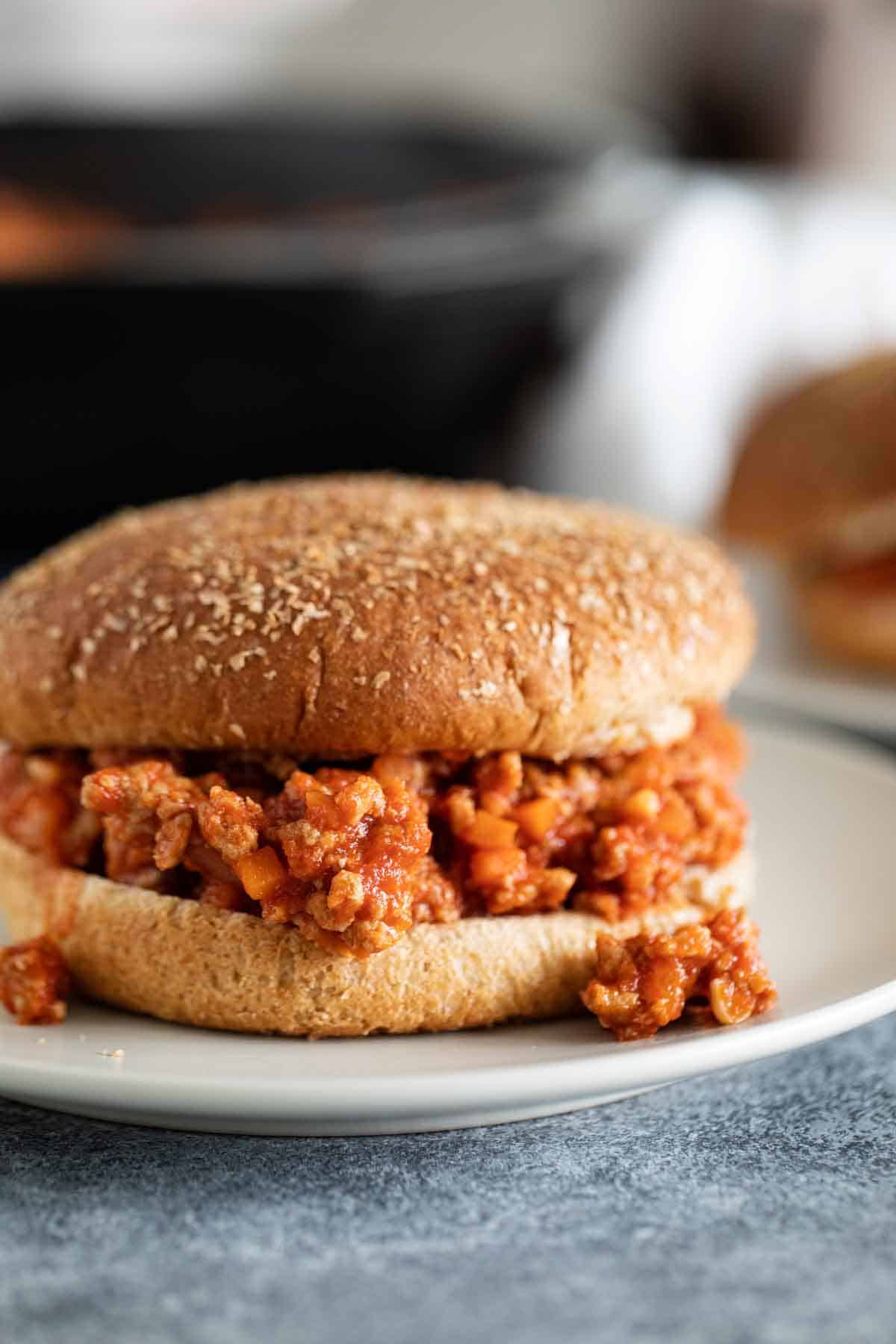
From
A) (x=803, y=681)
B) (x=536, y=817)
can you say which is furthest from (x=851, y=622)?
(x=536, y=817)

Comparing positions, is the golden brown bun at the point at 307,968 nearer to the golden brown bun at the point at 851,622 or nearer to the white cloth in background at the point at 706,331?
the golden brown bun at the point at 851,622

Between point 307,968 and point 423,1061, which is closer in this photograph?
point 423,1061

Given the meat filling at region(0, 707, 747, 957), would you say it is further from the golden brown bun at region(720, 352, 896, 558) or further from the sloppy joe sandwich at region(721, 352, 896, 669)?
the golden brown bun at region(720, 352, 896, 558)

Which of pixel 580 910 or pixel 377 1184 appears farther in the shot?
pixel 580 910

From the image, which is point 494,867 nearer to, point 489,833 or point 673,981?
point 489,833

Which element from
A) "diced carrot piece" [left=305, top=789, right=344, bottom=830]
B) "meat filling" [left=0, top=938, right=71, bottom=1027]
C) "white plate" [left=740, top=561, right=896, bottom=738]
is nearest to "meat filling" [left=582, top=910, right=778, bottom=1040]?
"diced carrot piece" [left=305, top=789, right=344, bottom=830]

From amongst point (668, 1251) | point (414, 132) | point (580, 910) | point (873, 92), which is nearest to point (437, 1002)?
point (580, 910)

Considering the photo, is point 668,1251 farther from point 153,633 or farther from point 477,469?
point 477,469
